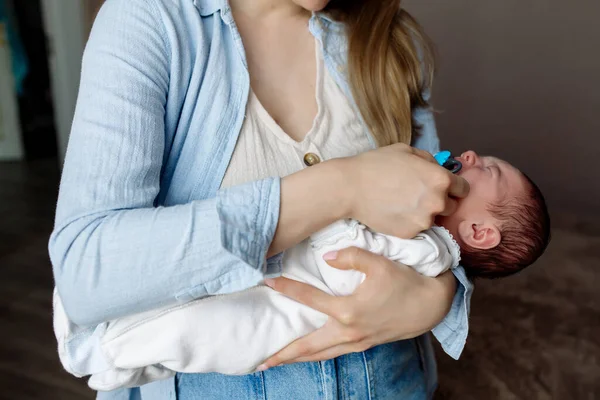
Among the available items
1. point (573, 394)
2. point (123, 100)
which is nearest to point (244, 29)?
point (123, 100)

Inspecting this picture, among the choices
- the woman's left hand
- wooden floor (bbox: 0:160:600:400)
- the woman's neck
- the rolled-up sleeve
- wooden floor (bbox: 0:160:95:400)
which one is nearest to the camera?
the rolled-up sleeve

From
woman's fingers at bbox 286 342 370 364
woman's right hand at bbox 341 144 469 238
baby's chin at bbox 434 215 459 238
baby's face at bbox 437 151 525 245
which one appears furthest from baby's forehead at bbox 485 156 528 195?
A: woman's fingers at bbox 286 342 370 364

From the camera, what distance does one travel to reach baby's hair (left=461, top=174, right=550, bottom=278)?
1.08m

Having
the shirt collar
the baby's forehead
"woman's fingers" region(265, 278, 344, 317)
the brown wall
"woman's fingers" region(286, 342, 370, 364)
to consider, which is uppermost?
the shirt collar

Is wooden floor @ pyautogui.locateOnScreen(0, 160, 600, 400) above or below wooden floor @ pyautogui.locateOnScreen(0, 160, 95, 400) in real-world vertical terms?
above

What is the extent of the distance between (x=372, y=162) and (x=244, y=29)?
0.37 m

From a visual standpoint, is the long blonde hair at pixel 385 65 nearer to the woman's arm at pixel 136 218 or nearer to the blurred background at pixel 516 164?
the woman's arm at pixel 136 218

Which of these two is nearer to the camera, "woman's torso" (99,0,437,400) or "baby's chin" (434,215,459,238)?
"woman's torso" (99,0,437,400)

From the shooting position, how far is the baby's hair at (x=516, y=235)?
42.4 inches

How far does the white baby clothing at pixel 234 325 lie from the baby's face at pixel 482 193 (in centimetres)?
17

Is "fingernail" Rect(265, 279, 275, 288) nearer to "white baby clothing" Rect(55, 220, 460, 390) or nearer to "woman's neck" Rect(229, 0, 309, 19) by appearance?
"white baby clothing" Rect(55, 220, 460, 390)

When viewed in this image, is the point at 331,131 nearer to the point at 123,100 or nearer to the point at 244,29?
the point at 244,29

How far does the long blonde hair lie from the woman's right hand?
23 cm

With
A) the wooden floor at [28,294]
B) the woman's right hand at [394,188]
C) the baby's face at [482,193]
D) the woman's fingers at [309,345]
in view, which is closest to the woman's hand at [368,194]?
the woman's right hand at [394,188]
